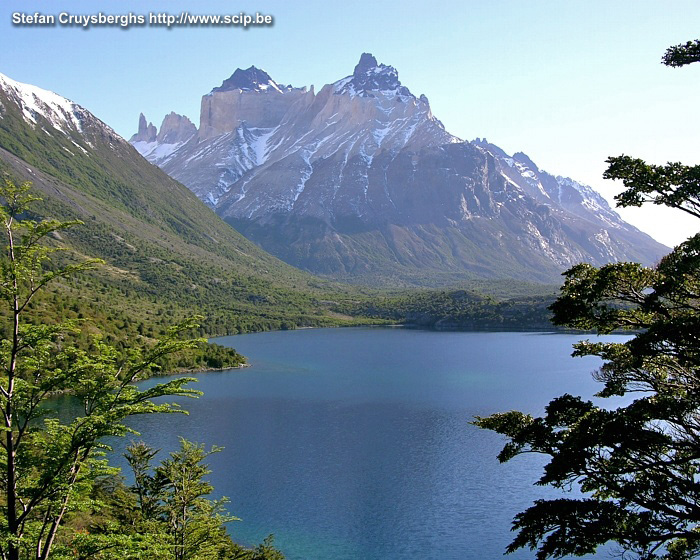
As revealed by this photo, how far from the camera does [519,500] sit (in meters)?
44.0

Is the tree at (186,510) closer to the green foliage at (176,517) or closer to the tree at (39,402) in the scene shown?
the green foliage at (176,517)

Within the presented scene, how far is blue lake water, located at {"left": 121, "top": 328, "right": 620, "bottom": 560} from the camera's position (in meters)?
39.3

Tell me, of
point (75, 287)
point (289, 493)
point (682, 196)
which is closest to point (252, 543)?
point (289, 493)

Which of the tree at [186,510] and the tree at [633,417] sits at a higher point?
the tree at [633,417]

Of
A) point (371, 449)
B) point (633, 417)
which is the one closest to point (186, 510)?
point (633, 417)

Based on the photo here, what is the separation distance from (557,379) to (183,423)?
58.2m

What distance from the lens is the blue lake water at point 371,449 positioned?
129 ft

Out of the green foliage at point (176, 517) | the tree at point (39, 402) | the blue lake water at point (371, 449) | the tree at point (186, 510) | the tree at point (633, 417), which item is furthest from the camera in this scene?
the blue lake water at point (371, 449)

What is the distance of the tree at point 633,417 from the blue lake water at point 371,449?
2383cm

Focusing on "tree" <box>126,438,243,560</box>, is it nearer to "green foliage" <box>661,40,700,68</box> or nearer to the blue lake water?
the blue lake water

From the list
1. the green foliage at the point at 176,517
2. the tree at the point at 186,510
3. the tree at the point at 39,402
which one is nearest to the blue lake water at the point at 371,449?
the green foliage at the point at 176,517

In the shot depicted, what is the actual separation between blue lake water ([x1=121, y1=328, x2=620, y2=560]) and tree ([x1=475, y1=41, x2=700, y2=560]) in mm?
23832

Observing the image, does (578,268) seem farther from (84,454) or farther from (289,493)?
(289,493)

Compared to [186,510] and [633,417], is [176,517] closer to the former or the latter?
[186,510]
